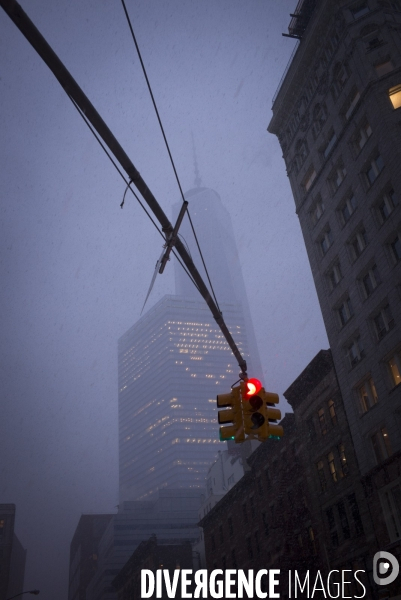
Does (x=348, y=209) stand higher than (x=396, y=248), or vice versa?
(x=348, y=209)

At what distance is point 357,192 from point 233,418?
31485 mm

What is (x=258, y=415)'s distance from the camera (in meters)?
12.0

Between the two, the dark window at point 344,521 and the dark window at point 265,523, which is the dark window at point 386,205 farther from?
the dark window at point 265,523

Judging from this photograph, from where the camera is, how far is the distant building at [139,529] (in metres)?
130

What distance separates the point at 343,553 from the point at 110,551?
A: 116m

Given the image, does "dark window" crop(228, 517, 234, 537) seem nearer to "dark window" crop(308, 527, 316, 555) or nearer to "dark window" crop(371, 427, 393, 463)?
"dark window" crop(308, 527, 316, 555)

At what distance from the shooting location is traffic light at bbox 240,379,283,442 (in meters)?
11.8

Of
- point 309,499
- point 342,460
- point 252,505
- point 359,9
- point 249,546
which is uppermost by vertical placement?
point 359,9

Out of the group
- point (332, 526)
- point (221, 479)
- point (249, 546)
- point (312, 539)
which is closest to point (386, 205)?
point (332, 526)

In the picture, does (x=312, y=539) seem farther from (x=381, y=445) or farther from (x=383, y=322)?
(x=383, y=322)

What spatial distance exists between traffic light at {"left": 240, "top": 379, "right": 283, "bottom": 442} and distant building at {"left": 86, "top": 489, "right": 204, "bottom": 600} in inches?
4527

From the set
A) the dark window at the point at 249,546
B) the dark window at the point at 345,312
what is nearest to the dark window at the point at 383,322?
the dark window at the point at 345,312

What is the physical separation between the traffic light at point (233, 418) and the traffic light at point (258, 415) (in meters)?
0.16

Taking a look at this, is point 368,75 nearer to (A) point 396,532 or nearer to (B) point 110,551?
(A) point 396,532
